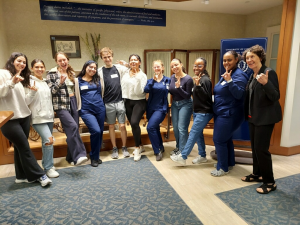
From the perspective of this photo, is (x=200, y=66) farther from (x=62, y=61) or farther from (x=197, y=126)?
(x=62, y=61)

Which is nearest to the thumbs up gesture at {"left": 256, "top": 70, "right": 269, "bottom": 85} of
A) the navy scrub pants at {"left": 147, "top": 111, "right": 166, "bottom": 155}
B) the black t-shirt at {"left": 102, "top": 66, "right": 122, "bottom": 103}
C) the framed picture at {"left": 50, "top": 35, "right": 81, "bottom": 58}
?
the navy scrub pants at {"left": 147, "top": 111, "right": 166, "bottom": 155}

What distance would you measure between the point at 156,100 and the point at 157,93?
112mm

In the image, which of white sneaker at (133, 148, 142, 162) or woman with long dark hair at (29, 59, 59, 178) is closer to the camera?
woman with long dark hair at (29, 59, 59, 178)

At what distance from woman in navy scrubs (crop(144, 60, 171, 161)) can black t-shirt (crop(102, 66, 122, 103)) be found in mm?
436

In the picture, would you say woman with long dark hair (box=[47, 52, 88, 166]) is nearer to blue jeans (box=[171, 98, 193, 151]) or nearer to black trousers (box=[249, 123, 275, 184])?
blue jeans (box=[171, 98, 193, 151])

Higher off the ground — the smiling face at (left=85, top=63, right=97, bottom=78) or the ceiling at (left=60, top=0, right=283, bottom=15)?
the ceiling at (left=60, top=0, right=283, bottom=15)

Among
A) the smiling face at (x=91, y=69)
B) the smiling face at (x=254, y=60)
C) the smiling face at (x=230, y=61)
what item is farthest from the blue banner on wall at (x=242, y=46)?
the smiling face at (x=91, y=69)

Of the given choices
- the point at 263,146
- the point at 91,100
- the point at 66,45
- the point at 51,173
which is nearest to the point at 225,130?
the point at 263,146

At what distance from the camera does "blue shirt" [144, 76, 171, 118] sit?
122 inches

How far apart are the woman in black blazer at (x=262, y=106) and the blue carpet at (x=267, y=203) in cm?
11

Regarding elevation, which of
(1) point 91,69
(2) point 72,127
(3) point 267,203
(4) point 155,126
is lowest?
(3) point 267,203

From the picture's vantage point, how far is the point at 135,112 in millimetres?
3211

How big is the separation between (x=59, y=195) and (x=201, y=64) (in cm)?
229

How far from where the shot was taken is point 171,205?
2.14m
